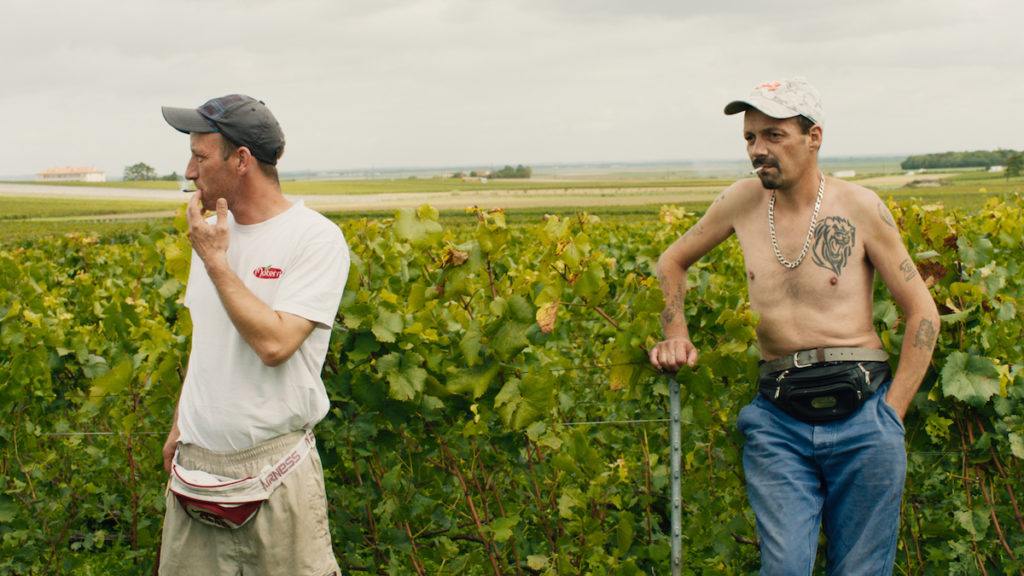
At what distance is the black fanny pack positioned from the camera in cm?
234

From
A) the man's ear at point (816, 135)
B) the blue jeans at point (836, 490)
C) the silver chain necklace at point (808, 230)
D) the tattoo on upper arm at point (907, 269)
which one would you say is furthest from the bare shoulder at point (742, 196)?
the blue jeans at point (836, 490)

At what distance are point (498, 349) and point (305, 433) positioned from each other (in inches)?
23.9

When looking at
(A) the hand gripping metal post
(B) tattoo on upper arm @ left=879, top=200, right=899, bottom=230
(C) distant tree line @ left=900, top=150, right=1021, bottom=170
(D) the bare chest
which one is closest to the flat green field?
(C) distant tree line @ left=900, top=150, right=1021, bottom=170

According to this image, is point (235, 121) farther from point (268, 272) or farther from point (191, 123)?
point (268, 272)

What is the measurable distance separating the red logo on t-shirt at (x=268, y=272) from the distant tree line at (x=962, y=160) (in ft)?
479

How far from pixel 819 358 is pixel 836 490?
39 centimetres

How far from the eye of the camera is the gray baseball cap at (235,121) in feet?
7.18

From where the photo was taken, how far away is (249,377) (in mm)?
2135

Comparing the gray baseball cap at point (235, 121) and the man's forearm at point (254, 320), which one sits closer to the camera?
the man's forearm at point (254, 320)

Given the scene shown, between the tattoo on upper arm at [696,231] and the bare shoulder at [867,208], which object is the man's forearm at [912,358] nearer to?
the bare shoulder at [867,208]

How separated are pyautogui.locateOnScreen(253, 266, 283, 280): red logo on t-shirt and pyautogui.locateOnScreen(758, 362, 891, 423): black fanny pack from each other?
150cm

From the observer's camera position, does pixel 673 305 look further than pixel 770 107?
Yes

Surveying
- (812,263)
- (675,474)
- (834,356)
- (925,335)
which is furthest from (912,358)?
(675,474)

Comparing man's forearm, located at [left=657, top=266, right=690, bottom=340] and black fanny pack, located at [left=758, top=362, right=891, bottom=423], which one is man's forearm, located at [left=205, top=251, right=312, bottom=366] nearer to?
man's forearm, located at [left=657, top=266, right=690, bottom=340]
